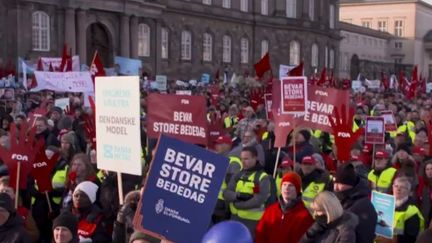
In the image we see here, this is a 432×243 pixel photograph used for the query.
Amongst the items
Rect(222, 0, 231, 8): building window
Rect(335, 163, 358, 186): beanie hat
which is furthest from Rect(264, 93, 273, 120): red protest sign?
Rect(222, 0, 231, 8): building window

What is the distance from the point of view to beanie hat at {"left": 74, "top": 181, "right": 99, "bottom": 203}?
6.06m

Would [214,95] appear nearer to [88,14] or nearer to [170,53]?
[88,14]

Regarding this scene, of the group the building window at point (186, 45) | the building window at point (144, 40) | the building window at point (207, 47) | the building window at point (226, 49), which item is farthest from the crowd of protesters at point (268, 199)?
the building window at point (226, 49)

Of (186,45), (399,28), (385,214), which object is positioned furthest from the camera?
(399,28)

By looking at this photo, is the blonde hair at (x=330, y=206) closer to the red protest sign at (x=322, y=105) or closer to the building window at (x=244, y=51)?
the red protest sign at (x=322, y=105)

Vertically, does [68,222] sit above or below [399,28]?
below

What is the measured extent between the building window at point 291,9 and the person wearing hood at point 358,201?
50195mm

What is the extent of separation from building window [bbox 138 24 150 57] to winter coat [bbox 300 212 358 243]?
112 feet

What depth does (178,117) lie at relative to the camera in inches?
288

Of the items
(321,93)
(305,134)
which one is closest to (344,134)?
(321,93)

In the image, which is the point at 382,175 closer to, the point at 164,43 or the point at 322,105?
the point at 322,105

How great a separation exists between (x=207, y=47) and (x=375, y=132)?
37.2m

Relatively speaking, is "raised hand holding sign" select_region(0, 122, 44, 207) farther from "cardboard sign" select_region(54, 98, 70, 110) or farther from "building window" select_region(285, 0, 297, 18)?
"building window" select_region(285, 0, 297, 18)

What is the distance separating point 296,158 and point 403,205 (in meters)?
2.27
